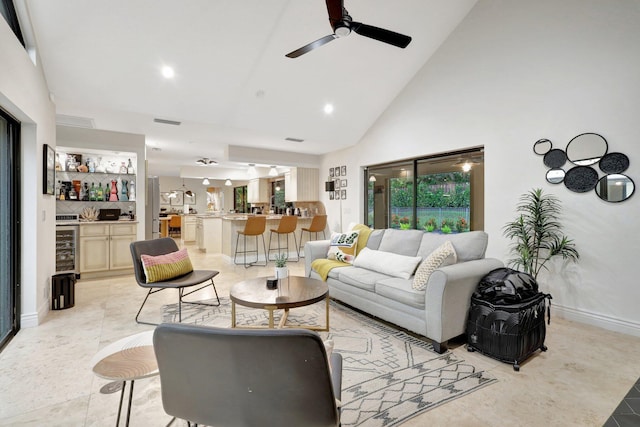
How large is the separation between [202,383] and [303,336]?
38 cm

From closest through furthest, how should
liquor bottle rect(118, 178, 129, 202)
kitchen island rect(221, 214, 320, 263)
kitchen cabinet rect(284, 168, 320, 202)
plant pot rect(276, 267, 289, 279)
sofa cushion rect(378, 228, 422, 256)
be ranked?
plant pot rect(276, 267, 289, 279), sofa cushion rect(378, 228, 422, 256), liquor bottle rect(118, 178, 129, 202), kitchen island rect(221, 214, 320, 263), kitchen cabinet rect(284, 168, 320, 202)

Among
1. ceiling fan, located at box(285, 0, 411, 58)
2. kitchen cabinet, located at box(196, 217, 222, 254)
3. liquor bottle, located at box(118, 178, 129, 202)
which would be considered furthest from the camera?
kitchen cabinet, located at box(196, 217, 222, 254)

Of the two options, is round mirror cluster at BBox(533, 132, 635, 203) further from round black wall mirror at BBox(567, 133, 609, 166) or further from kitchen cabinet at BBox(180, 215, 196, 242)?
kitchen cabinet at BBox(180, 215, 196, 242)

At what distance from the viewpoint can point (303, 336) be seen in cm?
86

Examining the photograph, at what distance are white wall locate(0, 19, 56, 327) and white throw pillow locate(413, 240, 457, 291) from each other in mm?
3697

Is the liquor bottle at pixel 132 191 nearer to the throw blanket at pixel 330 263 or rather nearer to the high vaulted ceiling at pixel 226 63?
the high vaulted ceiling at pixel 226 63

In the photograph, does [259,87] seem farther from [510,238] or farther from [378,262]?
[510,238]

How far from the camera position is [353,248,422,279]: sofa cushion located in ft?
10.5

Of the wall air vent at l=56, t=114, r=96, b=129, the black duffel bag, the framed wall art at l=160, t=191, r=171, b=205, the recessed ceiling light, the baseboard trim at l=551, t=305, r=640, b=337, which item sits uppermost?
the recessed ceiling light

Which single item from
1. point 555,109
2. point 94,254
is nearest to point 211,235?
point 94,254

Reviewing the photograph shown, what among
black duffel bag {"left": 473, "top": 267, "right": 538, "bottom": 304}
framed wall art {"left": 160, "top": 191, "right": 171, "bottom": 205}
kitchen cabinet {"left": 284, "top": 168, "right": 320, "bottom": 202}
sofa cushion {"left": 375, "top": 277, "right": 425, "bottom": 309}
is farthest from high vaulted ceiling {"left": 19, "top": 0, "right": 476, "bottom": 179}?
framed wall art {"left": 160, "top": 191, "right": 171, "bottom": 205}

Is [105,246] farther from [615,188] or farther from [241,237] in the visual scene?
[615,188]

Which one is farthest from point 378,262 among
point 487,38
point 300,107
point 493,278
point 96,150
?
point 96,150

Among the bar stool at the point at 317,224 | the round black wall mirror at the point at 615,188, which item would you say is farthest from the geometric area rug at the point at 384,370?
the bar stool at the point at 317,224
